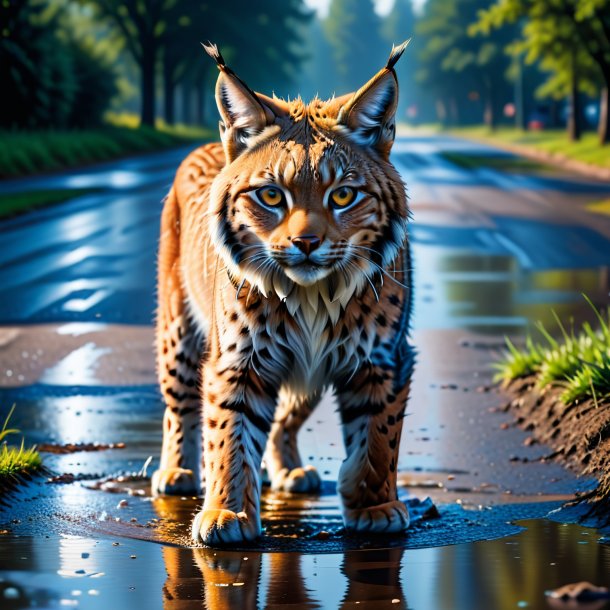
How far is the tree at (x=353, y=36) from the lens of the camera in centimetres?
17812

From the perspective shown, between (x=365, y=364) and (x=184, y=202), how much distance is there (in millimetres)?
1927

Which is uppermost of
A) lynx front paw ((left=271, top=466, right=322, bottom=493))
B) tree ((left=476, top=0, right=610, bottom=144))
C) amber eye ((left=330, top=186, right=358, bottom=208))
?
tree ((left=476, top=0, right=610, bottom=144))

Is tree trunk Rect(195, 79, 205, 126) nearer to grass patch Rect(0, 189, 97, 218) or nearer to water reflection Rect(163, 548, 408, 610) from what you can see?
grass patch Rect(0, 189, 97, 218)

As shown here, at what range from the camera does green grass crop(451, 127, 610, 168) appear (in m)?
46.8

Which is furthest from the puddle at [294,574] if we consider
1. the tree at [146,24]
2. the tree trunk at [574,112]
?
the tree at [146,24]

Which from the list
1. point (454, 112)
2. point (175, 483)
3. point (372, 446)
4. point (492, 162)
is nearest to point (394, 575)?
point (372, 446)

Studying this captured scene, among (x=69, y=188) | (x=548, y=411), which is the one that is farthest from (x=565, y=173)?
(x=548, y=411)

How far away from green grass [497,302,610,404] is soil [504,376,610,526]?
6 cm

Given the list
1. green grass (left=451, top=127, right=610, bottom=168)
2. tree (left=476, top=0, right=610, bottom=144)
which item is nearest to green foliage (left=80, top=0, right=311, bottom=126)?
green grass (left=451, top=127, right=610, bottom=168)

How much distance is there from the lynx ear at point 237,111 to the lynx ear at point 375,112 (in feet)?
1.07

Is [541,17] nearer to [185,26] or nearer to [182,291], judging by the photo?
[185,26]

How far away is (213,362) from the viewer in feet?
20.9

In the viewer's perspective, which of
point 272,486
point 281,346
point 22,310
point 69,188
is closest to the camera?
point 281,346

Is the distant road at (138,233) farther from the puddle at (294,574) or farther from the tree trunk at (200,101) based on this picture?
the tree trunk at (200,101)
